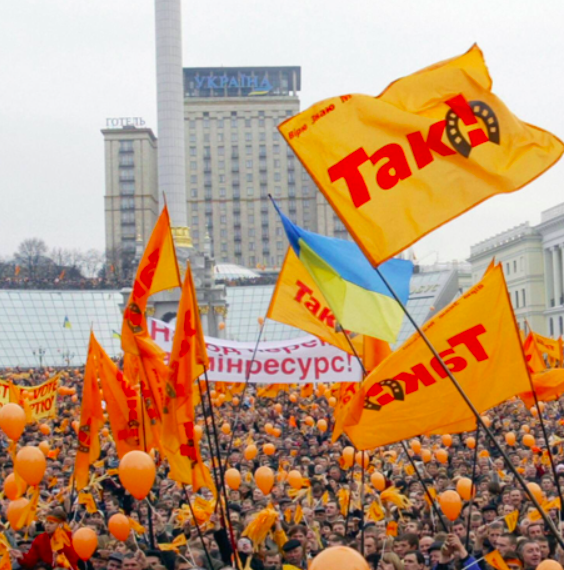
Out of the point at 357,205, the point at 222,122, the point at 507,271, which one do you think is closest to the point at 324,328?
the point at 357,205

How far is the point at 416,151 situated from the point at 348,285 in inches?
69.6

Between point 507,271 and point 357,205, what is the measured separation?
73.1m

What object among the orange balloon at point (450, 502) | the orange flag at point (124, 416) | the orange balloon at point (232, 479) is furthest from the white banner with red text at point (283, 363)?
the orange balloon at point (450, 502)

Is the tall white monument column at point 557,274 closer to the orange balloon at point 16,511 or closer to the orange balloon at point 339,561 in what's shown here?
the orange balloon at point 16,511

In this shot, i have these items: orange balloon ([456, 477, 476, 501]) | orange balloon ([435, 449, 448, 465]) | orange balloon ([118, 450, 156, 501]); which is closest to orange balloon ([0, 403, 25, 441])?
orange balloon ([118, 450, 156, 501])

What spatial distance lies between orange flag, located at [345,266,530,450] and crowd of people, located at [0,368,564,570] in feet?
2.20

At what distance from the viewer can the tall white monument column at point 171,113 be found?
44.9 metres

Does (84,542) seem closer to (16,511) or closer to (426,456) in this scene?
(16,511)

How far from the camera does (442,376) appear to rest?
695cm

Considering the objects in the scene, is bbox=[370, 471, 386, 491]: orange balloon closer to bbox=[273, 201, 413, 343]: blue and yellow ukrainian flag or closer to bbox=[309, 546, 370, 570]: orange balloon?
bbox=[273, 201, 413, 343]: blue and yellow ukrainian flag

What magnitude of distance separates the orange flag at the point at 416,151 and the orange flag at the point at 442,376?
1.27 m

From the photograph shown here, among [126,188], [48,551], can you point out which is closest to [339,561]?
[48,551]

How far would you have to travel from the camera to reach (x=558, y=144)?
18.7 feet

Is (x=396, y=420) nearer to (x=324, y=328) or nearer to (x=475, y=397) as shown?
(x=475, y=397)
